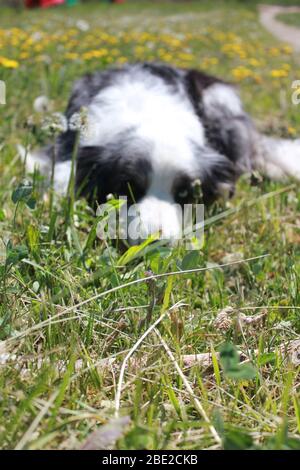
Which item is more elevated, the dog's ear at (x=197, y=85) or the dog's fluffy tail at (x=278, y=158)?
the dog's ear at (x=197, y=85)

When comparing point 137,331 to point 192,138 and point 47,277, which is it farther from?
point 192,138

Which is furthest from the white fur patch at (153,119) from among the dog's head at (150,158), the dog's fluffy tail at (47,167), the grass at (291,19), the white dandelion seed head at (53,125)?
the grass at (291,19)

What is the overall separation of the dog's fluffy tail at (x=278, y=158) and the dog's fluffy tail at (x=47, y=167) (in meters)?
1.18

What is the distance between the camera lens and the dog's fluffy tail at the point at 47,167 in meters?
3.00

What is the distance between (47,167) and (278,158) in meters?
1.43

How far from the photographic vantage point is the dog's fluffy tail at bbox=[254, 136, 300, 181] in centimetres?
358

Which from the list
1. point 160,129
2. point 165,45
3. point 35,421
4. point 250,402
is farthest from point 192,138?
point 165,45

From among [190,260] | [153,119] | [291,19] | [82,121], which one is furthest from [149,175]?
[291,19]

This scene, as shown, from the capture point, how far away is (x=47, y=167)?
11.3 feet

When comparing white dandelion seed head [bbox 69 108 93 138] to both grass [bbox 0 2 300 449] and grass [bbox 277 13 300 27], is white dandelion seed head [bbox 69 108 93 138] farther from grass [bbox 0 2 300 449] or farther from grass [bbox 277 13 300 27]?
grass [bbox 277 13 300 27]

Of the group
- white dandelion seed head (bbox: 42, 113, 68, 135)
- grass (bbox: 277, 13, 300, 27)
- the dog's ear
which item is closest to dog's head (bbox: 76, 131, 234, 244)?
white dandelion seed head (bbox: 42, 113, 68, 135)

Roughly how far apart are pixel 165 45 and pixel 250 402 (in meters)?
6.18

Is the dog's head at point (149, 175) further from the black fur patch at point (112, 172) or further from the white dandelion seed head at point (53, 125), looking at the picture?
the white dandelion seed head at point (53, 125)

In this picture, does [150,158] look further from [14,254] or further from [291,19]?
[291,19]
